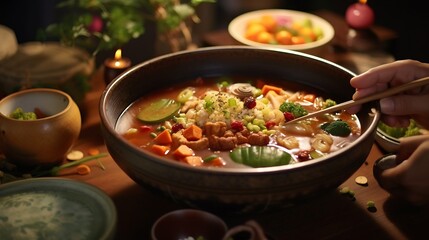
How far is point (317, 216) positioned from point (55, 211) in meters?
0.79

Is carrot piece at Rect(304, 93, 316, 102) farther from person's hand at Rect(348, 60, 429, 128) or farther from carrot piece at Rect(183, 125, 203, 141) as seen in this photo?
carrot piece at Rect(183, 125, 203, 141)

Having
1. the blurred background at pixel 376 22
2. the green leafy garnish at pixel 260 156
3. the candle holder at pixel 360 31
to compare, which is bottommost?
the blurred background at pixel 376 22

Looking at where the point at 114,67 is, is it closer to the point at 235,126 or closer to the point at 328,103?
the point at 235,126

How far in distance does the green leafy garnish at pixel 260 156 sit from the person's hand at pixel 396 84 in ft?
1.22

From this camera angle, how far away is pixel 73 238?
4.66 feet

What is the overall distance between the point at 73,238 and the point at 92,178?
47 centimetres

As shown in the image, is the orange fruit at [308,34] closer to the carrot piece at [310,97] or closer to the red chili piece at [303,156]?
the carrot piece at [310,97]

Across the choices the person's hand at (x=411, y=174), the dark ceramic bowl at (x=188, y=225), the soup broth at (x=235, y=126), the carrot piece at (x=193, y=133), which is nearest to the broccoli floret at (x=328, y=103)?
the soup broth at (x=235, y=126)

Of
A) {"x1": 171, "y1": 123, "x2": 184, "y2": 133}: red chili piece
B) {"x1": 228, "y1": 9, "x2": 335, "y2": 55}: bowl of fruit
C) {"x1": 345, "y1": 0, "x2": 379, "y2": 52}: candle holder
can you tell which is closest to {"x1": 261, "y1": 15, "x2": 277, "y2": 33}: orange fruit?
{"x1": 228, "y1": 9, "x2": 335, "y2": 55}: bowl of fruit

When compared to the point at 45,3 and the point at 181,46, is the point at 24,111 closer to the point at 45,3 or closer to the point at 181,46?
the point at 181,46

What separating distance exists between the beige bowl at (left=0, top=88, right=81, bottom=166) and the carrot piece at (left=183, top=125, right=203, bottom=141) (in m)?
0.42

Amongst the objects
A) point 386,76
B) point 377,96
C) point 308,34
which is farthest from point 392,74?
point 308,34

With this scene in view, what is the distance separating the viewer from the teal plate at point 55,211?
4.70ft

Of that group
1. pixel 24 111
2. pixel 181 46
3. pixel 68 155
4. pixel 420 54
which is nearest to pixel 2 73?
pixel 24 111
